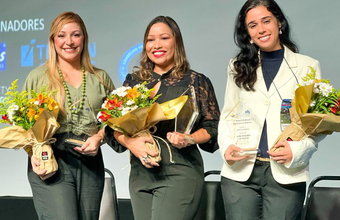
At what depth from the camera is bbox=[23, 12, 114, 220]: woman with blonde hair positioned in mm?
2748

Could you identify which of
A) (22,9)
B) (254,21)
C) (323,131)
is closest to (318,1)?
(254,21)

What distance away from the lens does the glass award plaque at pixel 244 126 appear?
2588 mm

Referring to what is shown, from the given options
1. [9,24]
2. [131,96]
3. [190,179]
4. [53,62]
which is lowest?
[190,179]

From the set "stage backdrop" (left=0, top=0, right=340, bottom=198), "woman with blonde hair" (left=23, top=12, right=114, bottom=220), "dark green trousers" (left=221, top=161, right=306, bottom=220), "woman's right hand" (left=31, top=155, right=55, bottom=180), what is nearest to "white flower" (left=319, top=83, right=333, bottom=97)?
"dark green trousers" (left=221, top=161, right=306, bottom=220)

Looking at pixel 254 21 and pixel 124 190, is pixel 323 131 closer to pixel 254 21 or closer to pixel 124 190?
pixel 254 21

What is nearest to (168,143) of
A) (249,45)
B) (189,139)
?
(189,139)

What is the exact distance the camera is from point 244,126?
263cm

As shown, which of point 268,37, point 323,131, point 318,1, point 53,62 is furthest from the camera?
point 318,1

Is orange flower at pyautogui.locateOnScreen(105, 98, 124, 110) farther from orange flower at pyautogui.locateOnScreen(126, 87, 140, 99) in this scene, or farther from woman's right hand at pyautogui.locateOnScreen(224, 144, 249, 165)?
woman's right hand at pyautogui.locateOnScreen(224, 144, 249, 165)

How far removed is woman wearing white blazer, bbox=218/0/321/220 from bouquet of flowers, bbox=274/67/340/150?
6cm

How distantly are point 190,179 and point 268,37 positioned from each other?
0.83 meters

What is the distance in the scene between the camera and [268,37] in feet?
8.77

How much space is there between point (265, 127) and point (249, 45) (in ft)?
1.56

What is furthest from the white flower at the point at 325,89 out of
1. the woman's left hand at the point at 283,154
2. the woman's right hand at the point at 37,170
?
the woman's right hand at the point at 37,170
